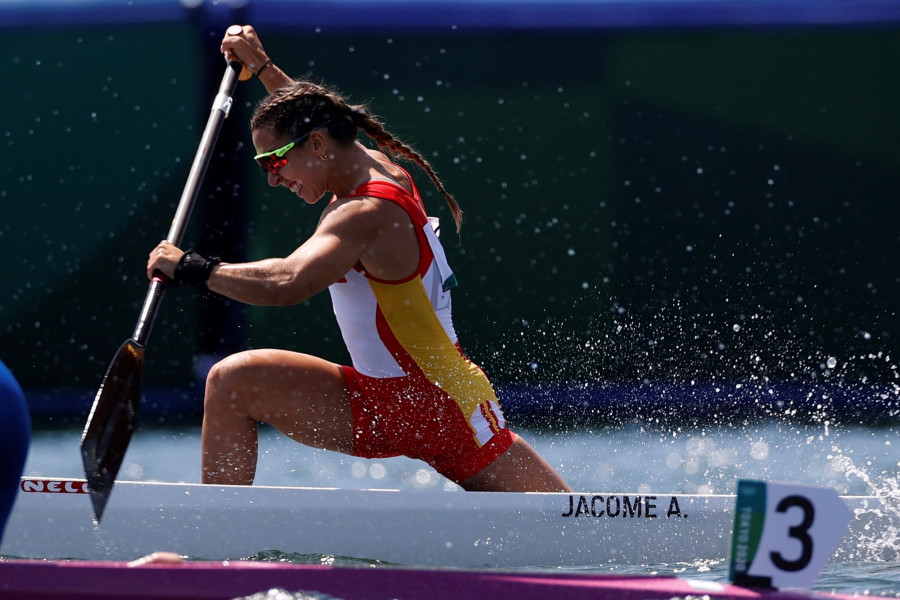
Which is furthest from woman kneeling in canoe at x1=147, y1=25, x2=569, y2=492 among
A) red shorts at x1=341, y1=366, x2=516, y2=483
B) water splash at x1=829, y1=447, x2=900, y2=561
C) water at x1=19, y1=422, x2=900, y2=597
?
water at x1=19, y1=422, x2=900, y2=597

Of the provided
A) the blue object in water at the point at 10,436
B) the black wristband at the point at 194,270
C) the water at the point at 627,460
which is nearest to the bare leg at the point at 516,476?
the black wristband at the point at 194,270

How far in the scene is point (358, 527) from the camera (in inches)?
131

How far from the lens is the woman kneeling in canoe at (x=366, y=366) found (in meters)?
3.20

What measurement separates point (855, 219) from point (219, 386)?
15.3 feet

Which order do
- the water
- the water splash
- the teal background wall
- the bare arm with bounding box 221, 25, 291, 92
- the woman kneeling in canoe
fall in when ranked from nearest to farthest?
the woman kneeling in canoe, the water splash, the bare arm with bounding box 221, 25, 291, 92, the water, the teal background wall

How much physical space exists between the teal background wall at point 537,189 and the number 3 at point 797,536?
182 inches

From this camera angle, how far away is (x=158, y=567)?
7.27 ft

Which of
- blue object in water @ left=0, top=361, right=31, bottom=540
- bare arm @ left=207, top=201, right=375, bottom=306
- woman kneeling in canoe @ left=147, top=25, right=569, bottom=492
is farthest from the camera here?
woman kneeling in canoe @ left=147, top=25, right=569, bottom=492

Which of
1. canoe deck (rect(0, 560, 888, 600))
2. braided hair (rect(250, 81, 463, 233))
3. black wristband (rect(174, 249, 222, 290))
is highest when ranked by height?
braided hair (rect(250, 81, 463, 233))

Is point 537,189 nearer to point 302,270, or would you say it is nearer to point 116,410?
point 116,410

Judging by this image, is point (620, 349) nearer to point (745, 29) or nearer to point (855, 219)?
point (855, 219)

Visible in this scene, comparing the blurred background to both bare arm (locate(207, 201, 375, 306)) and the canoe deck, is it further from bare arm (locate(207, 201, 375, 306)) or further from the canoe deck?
the canoe deck

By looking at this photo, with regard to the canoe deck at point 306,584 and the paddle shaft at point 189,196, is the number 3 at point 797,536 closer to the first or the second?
the canoe deck at point 306,584

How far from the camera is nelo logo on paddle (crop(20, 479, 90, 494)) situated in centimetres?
336
